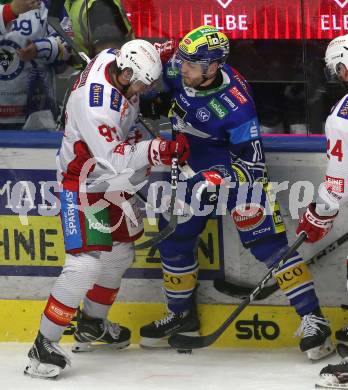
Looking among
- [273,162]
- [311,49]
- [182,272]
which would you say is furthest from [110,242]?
Answer: [311,49]

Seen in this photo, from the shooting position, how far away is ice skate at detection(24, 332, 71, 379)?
20.3ft

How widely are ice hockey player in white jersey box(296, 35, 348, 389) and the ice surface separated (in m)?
0.13

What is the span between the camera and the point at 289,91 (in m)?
6.68

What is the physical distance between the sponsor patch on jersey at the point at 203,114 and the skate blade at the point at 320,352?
41.2 inches

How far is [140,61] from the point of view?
6.10m

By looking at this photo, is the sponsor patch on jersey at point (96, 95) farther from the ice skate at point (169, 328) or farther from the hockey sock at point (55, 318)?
the ice skate at point (169, 328)

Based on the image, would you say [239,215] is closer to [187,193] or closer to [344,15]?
[187,193]

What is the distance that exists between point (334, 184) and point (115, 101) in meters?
0.93

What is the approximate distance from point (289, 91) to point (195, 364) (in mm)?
1269

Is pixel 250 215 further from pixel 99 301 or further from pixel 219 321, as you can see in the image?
pixel 99 301

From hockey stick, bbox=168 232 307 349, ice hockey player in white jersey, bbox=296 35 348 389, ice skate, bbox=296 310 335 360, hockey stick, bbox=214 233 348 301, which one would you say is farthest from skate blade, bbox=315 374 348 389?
hockey stick, bbox=214 233 348 301

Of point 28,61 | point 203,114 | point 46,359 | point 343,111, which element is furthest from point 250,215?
point 28,61

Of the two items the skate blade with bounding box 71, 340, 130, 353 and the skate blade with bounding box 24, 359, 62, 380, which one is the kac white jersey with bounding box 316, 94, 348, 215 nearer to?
the skate blade with bounding box 71, 340, 130, 353

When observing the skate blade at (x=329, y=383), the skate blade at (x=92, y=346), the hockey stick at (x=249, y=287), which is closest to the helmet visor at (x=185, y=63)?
the hockey stick at (x=249, y=287)
